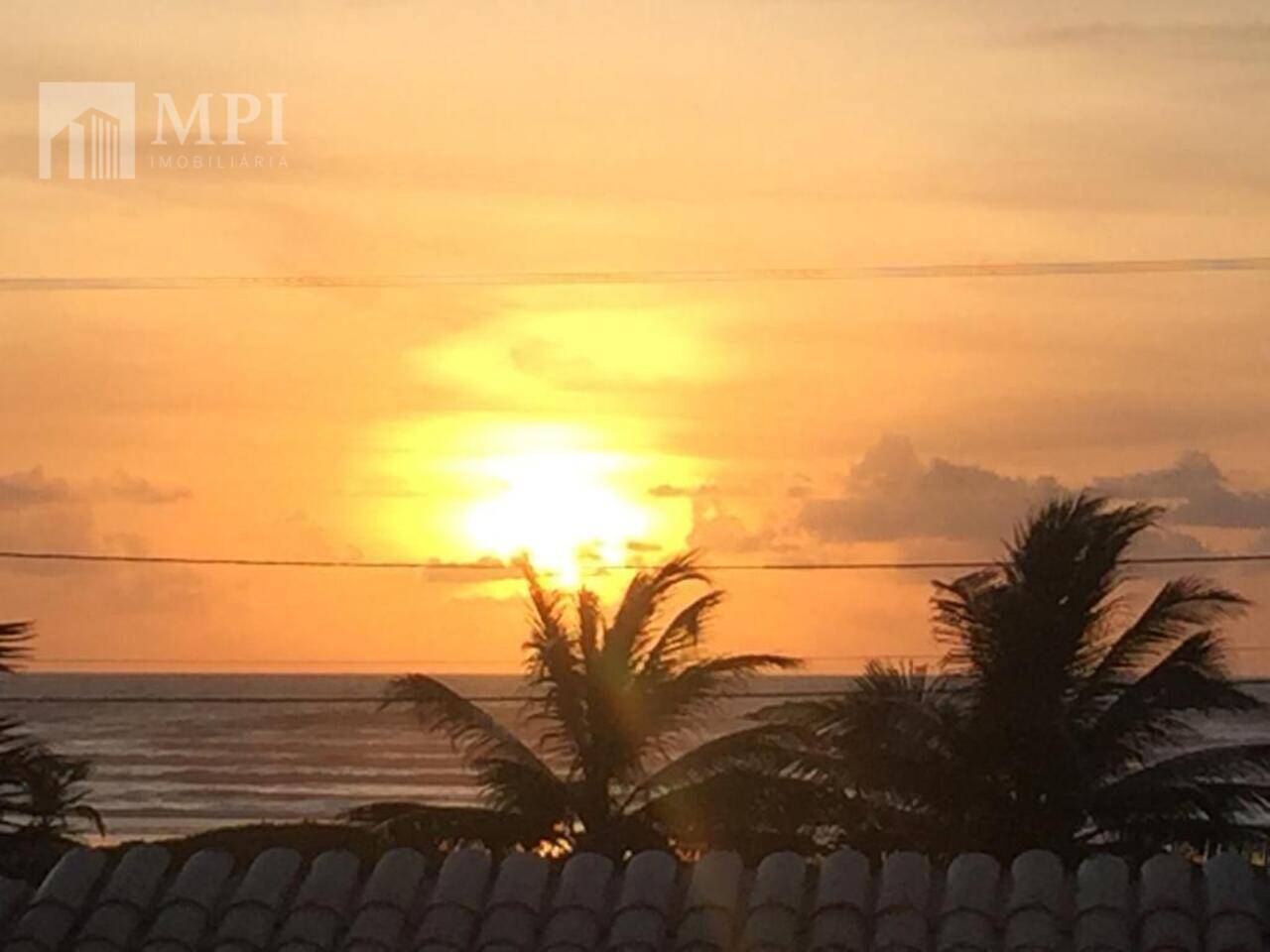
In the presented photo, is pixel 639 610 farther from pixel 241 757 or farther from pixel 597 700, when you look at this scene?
pixel 241 757

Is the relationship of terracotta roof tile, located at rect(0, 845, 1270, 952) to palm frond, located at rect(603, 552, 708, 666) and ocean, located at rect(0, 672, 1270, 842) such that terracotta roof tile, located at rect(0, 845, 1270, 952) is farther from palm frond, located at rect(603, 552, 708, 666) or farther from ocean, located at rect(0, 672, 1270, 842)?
ocean, located at rect(0, 672, 1270, 842)

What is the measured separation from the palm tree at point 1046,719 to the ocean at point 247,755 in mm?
29956

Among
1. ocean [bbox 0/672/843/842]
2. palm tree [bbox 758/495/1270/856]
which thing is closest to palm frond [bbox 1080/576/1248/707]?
palm tree [bbox 758/495/1270/856]

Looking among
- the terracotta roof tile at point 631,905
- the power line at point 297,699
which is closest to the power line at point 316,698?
the power line at point 297,699

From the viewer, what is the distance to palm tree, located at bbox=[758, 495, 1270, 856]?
26.2 m

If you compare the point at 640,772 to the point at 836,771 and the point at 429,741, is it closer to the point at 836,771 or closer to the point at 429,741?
the point at 836,771

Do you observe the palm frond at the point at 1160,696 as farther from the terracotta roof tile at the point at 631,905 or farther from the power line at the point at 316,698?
the terracotta roof tile at the point at 631,905

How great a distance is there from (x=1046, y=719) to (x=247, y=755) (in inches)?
2975

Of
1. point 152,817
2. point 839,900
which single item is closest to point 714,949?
point 839,900

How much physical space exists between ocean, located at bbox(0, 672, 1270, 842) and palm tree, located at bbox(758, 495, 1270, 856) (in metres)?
30.0

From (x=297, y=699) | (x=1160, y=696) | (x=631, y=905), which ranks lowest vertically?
(x=631, y=905)

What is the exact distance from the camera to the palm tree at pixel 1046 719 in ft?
86.0

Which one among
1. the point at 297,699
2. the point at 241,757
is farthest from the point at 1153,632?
the point at 241,757

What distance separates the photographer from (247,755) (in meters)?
97.9
